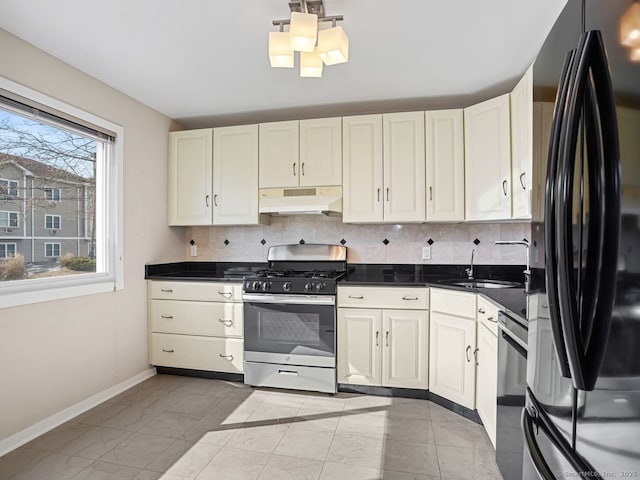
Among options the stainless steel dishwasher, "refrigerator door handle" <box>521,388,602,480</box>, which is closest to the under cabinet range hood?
the stainless steel dishwasher

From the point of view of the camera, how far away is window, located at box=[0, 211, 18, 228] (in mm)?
2059


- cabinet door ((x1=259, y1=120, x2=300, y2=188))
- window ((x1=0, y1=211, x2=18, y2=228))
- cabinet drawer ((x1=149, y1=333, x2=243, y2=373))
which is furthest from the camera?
cabinet door ((x1=259, y1=120, x2=300, y2=188))

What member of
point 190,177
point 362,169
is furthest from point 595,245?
point 190,177

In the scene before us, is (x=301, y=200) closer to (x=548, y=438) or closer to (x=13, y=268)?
(x=13, y=268)

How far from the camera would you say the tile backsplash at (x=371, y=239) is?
3.07 metres

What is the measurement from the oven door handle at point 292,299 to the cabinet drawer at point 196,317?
0.18m

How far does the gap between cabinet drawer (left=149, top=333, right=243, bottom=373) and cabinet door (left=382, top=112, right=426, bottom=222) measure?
1753 millimetres

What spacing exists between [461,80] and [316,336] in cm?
225

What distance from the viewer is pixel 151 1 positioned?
1.74m

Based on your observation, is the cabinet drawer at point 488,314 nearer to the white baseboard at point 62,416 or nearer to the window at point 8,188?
the white baseboard at point 62,416

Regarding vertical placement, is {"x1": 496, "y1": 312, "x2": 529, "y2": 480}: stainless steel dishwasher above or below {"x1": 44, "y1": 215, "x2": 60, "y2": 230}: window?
below

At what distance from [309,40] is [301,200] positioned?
153cm

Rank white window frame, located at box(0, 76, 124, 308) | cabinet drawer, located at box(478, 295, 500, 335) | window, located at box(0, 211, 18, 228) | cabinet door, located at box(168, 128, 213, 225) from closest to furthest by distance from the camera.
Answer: cabinet drawer, located at box(478, 295, 500, 335), window, located at box(0, 211, 18, 228), white window frame, located at box(0, 76, 124, 308), cabinet door, located at box(168, 128, 213, 225)

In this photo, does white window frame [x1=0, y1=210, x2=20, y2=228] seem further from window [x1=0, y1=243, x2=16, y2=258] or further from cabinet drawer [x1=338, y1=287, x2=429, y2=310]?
cabinet drawer [x1=338, y1=287, x2=429, y2=310]
